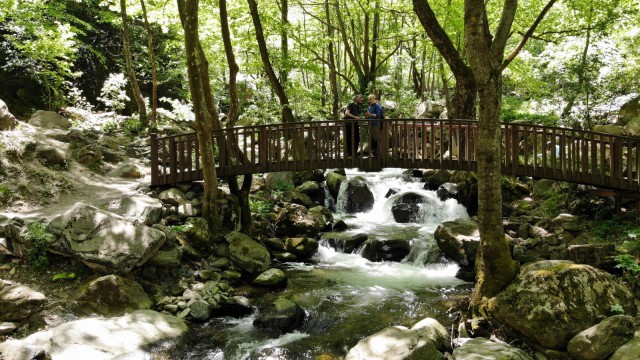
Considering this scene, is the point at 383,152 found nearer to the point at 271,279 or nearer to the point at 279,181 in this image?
the point at 279,181

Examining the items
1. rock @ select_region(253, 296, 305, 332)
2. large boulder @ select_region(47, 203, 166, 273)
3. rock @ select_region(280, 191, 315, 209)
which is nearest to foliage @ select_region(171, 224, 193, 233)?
large boulder @ select_region(47, 203, 166, 273)

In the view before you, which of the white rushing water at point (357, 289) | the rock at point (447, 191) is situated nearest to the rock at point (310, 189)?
the white rushing water at point (357, 289)

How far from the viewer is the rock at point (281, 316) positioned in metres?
7.00

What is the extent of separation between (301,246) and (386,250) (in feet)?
6.37

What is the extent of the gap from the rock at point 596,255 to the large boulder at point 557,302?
1359mm

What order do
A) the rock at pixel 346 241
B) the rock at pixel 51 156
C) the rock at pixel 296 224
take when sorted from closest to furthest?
the rock at pixel 51 156
the rock at pixel 346 241
the rock at pixel 296 224

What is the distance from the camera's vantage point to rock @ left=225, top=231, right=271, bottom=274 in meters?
9.06

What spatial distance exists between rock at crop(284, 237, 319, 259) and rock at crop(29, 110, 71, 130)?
8.20 metres

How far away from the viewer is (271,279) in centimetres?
858

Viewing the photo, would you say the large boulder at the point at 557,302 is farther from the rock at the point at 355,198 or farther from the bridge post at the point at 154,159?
the bridge post at the point at 154,159

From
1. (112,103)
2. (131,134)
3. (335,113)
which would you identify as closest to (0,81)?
(112,103)

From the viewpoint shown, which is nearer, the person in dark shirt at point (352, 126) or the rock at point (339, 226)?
the person in dark shirt at point (352, 126)

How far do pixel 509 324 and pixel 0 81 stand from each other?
18.5 metres

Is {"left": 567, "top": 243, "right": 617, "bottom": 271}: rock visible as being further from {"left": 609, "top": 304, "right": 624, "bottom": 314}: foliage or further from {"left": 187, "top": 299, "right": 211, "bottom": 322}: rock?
{"left": 187, "top": 299, "right": 211, "bottom": 322}: rock
